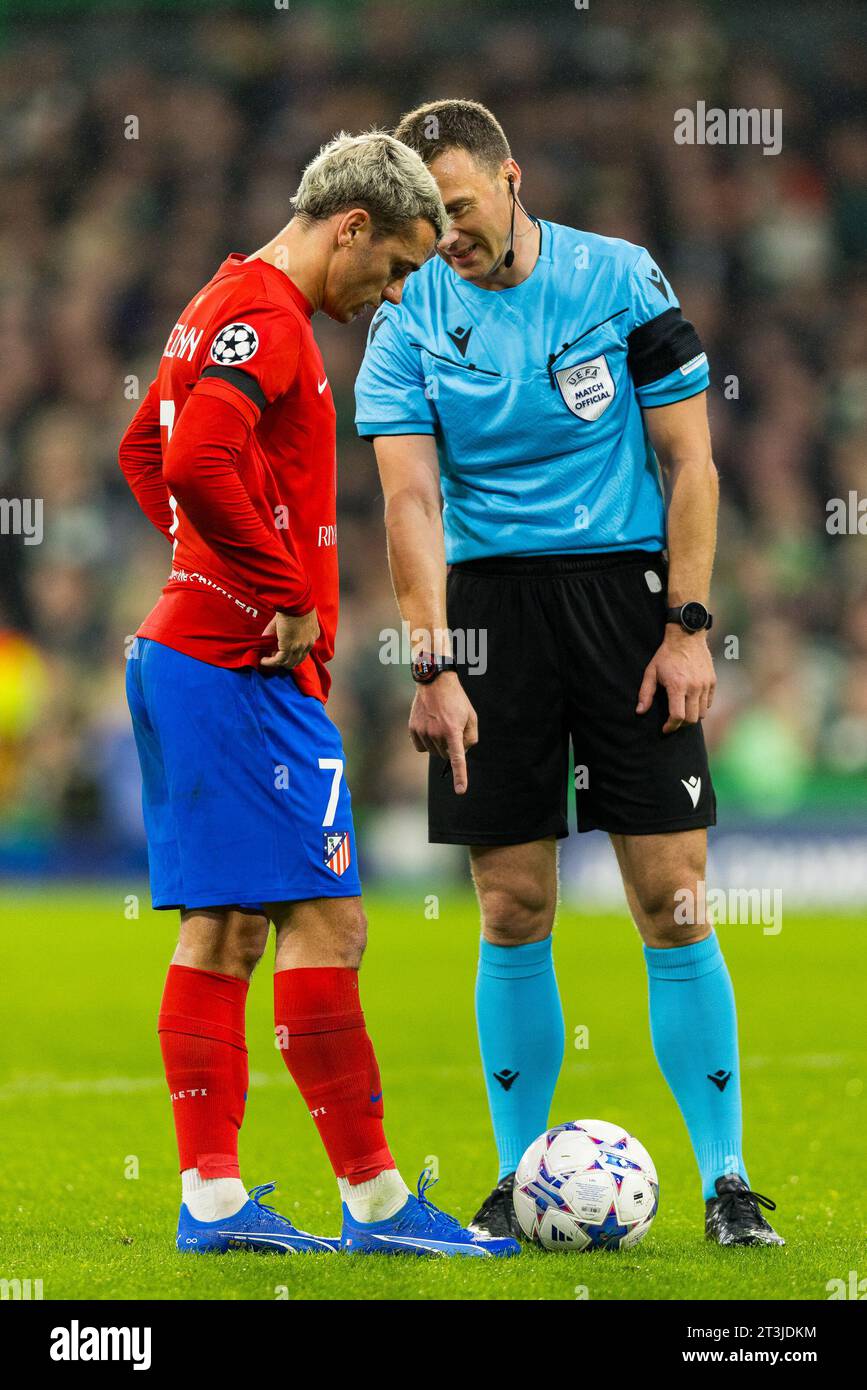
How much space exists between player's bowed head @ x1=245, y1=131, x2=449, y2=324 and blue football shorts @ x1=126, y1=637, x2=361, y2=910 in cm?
77

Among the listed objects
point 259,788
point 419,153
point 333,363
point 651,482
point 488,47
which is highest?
point 488,47

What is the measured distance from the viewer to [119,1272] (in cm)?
342

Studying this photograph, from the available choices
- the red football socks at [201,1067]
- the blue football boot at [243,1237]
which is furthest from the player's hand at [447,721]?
the blue football boot at [243,1237]

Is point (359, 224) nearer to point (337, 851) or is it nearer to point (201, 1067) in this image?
point (337, 851)

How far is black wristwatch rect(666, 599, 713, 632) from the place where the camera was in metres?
3.94

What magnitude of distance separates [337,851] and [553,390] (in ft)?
3.80

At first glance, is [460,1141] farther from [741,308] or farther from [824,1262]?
[741,308]

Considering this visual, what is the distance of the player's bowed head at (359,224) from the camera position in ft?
11.5

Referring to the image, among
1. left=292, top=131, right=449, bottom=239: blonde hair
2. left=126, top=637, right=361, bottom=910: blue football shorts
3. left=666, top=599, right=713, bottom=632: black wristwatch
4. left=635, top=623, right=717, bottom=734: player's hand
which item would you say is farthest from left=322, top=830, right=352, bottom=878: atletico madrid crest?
left=292, top=131, right=449, bottom=239: blonde hair

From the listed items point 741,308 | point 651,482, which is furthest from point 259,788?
point 741,308

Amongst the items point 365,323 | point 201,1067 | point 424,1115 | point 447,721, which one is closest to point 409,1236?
point 201,1067

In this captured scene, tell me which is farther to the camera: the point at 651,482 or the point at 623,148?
the point at 623,148

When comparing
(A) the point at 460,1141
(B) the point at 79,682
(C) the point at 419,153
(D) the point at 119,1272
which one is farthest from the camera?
(B) the point at 79,682

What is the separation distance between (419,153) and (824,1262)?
7.81 ft
